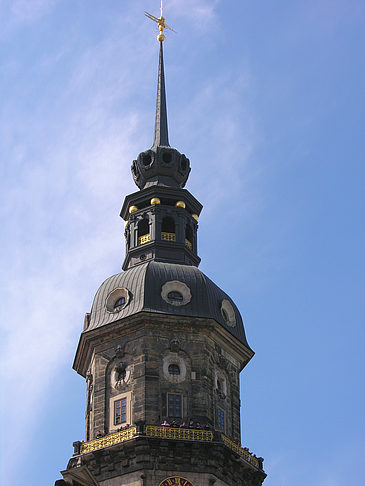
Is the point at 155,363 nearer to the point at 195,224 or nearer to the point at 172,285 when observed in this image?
the point at 172,285

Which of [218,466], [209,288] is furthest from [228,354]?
Answer: [218,466]

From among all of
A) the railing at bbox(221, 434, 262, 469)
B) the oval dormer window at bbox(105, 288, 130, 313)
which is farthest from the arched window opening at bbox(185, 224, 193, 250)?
the railing at bbox(221, 434, 262, 469)

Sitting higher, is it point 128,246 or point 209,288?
point 128,246

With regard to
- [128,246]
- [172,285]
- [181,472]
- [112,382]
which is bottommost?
[181,472]

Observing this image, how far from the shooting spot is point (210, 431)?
183ft

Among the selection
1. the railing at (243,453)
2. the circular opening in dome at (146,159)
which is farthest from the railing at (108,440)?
the circular opening in dome at (146,159)

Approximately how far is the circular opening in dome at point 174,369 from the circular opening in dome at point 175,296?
3872 millimetres

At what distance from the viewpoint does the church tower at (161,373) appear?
54719 mm

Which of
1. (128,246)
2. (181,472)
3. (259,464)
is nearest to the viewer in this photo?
(181,472)

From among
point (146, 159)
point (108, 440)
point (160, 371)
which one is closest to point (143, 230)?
point (146, 159)

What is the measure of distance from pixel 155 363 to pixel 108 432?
13.8 ft

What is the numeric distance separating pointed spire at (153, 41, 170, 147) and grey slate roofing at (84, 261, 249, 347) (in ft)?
38.3

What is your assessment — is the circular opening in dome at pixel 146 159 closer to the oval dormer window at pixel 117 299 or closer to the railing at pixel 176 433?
the oval dormer window at pixel 117 299

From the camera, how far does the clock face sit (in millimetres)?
53906
